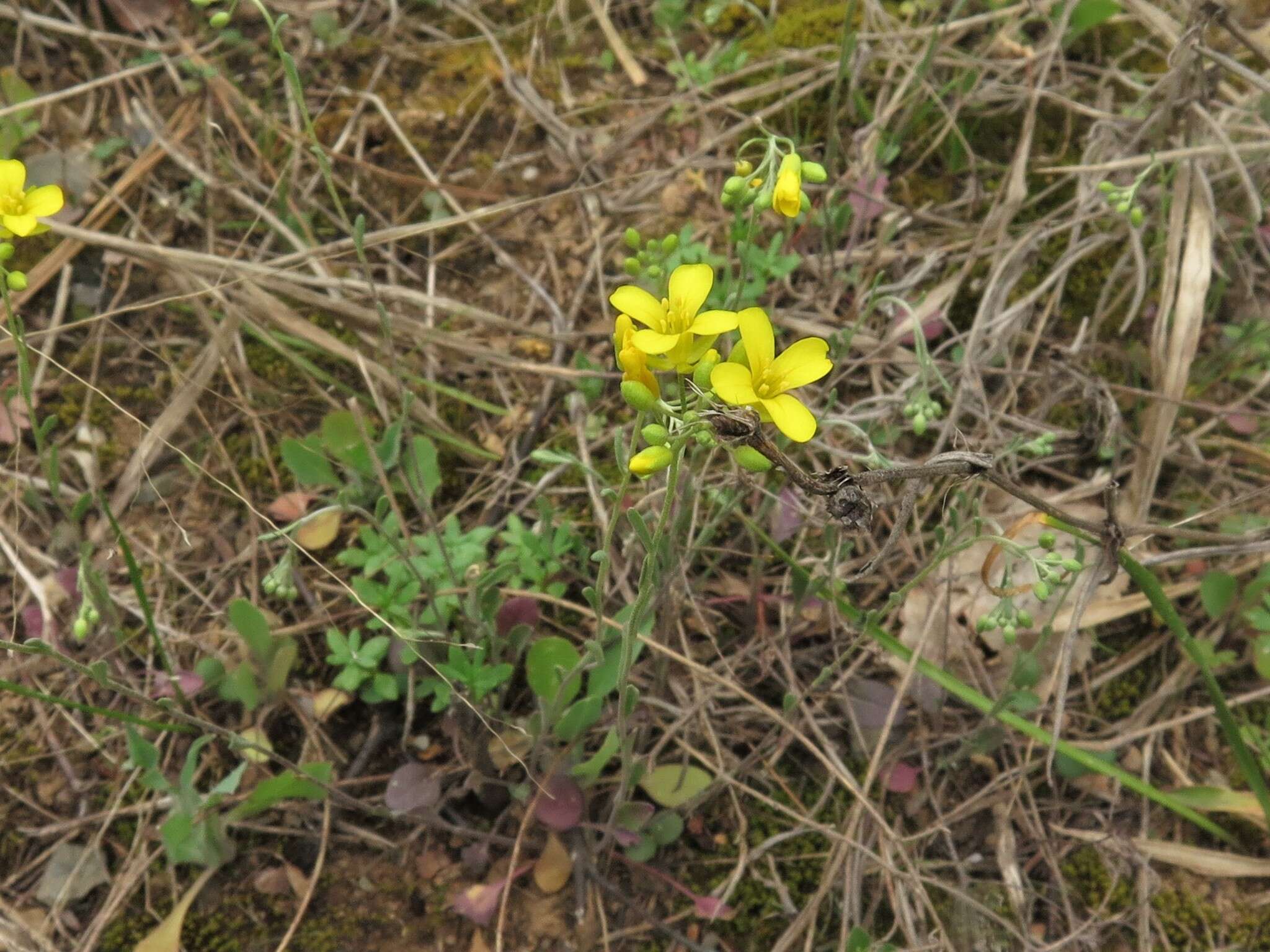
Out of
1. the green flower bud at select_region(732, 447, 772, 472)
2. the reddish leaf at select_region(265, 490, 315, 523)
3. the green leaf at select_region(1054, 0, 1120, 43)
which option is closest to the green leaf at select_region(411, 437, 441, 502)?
the reddish leaf at select_region(265, 490, 315, 523)

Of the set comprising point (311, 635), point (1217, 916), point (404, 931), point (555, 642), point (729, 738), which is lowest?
point (1217, 916)

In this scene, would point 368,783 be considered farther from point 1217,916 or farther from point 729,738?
point 1217,916

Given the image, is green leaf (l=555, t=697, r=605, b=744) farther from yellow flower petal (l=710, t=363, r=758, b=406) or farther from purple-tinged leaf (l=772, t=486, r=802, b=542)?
yellow flower petal (l=710, t=363, r=758, b=406)

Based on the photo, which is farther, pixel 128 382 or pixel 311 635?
pixel 128 382

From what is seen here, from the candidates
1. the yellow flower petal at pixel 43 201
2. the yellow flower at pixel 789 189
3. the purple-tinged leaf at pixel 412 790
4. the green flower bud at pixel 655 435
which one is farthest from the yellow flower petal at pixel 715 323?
the yellow flower petal at pixel 43 201

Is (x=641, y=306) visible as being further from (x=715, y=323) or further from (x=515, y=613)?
(x=515, y=613)

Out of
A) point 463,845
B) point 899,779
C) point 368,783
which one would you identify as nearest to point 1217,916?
point 899,779

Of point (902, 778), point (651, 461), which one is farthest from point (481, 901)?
point (651, 461)
